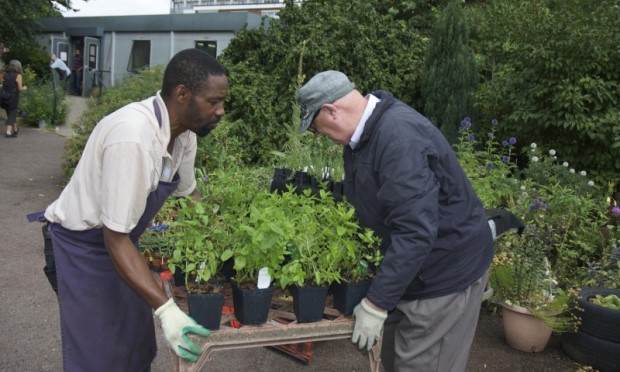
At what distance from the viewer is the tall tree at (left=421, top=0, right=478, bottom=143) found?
8.09 metres

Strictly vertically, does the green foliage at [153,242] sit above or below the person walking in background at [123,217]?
below

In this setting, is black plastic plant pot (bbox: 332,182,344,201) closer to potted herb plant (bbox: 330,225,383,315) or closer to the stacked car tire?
potted herb plant (bbox: 330,225,383,315)

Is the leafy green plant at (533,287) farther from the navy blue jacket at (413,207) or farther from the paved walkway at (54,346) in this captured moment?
the navy blue jacket at (413,207)

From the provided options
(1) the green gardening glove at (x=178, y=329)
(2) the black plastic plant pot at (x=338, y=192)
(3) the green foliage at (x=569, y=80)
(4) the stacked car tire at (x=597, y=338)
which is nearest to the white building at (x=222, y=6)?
(3) the green foliage at (x=569, y=80)

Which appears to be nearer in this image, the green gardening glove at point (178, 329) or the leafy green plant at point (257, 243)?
the green gardening glove at point (178, 329)

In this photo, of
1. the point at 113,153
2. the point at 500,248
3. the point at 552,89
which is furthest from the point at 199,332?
the point at 552,89

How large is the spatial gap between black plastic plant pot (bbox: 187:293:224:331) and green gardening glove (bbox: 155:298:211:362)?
0.27 feet

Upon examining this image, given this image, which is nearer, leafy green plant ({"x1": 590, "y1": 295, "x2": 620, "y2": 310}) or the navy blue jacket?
the navy blue jacket

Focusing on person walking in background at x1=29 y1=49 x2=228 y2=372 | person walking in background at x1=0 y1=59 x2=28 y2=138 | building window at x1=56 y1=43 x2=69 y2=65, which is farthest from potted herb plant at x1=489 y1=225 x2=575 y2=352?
building window at x1=56 y1=43 x2=69 y2=65

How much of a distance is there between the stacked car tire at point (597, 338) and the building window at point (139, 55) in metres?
18.0

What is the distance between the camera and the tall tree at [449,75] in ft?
26.5

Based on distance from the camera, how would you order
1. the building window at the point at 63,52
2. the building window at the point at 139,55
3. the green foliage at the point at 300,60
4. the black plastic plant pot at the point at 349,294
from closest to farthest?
the black plastic plant pot at the point at 349,294 < the green foliage at the point at 300,60 < the building window at the point at 139,55 < the building window at the point at 63,52

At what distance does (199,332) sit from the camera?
1.97m

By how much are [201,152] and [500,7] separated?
4.40 m
